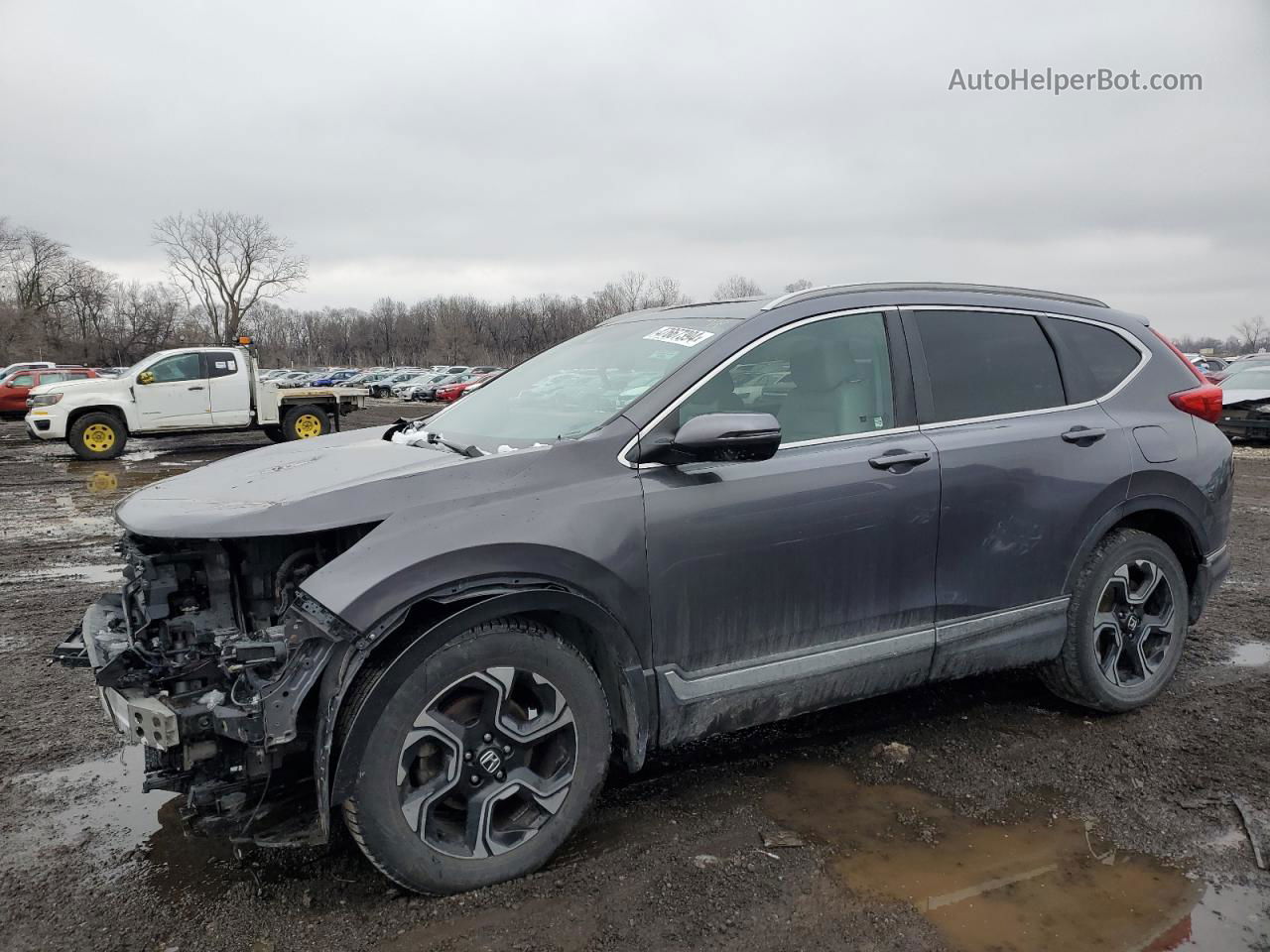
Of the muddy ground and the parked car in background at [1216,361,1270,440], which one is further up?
the parked car in background at [1216,361,1270,440]

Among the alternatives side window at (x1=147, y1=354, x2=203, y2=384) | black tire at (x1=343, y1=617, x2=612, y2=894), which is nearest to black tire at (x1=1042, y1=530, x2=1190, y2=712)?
black tire at (x1=343, y1=617, x2=612, y2=894)

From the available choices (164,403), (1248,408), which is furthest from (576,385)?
(1248,408)

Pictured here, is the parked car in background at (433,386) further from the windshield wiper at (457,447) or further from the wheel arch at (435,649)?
the wheel arch at (435,649)

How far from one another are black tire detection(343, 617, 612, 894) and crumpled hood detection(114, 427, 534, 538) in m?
0.47

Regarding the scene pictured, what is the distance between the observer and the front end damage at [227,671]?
2.33 m

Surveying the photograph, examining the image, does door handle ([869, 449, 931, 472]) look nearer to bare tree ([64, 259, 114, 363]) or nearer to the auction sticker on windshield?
the auction sticker on windshield

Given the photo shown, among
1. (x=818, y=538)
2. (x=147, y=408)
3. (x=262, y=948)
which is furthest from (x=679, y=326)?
(x=147, y=408)

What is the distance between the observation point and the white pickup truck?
15422mm

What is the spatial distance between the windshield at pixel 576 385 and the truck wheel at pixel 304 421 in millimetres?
14757

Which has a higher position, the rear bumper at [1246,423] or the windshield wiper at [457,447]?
the windshield wiper at [457,447]

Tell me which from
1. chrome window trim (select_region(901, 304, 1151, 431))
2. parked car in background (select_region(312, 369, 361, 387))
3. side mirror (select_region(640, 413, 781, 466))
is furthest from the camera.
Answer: parked car in background (select_region(312, 369, 361, 387))

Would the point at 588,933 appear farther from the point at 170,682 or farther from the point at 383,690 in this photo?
the point at 170,682

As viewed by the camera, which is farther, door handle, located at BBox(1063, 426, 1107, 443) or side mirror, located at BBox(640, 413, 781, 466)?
door handle, located at BBox(1063, 426, 1107, 443)

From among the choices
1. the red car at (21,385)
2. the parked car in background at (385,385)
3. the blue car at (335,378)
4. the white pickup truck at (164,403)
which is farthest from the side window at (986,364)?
the blue car at (335,378)
